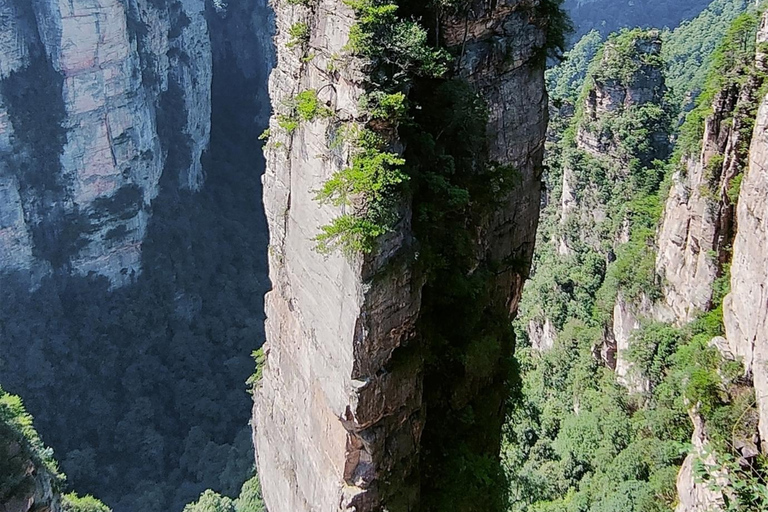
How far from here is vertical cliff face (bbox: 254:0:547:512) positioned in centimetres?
783

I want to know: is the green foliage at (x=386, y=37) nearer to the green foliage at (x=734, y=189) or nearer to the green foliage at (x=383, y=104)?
the green foliage at (x=383, y=104)

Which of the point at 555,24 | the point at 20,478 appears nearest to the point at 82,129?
the point at 20,478

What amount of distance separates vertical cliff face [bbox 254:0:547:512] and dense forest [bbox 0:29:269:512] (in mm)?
19585

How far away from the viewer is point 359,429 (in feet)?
27.9

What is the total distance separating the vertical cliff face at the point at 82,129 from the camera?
32.2 metres

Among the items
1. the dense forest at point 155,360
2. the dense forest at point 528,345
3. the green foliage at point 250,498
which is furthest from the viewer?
the dense forest at point 155,360

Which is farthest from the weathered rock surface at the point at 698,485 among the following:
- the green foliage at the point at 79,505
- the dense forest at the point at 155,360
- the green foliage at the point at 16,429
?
the dense forest at the point at 155,360

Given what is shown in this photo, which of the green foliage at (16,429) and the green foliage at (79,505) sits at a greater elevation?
the green foliage at (16,429)

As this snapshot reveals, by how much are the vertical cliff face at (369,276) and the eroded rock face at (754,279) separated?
4.76m

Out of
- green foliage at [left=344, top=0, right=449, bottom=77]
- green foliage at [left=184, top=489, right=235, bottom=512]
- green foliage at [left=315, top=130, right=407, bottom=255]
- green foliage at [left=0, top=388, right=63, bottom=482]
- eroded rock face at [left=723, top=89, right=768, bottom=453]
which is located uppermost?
green foliage at [left=344, top=0, right=449, bottom=77]

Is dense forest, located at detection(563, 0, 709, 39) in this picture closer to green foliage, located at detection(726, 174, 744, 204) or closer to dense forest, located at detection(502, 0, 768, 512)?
dense forest, located at detection(502, 0, 768, 512)

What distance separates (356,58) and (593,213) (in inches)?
1107

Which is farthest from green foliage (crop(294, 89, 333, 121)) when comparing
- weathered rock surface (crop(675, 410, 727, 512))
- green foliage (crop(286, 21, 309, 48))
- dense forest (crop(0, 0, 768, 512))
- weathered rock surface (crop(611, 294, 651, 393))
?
weathered rock surface (crop(611, 294, 651, 393))

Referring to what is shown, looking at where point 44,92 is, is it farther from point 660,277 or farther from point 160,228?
point 660,277
